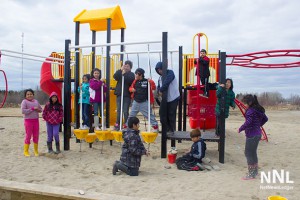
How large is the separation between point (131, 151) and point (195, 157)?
135 centimetres

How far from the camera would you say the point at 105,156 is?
22.9 feet

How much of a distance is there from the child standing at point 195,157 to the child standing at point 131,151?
937 millimetres

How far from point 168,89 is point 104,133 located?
1.76m

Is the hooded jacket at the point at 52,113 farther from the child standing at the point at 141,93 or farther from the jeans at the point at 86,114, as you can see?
the child standing at the point at 141,93

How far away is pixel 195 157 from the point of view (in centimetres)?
596

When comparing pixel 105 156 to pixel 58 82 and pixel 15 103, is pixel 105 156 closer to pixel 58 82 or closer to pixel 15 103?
pixel 58 82

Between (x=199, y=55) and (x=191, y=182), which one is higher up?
(x=199, y=55)

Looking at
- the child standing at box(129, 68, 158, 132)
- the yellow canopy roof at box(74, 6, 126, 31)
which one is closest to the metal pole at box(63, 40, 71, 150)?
the yellow canopy roof at box(74, 6, 126, 31)

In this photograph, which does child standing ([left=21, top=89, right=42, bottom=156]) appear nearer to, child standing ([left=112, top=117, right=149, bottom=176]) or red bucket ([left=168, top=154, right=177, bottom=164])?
child standing ([left=112, top=117, right=149, bottom=176])

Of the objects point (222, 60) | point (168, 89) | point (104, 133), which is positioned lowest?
point (104, 133)

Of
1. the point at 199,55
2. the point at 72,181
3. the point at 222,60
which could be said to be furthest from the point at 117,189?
the point at 199,55

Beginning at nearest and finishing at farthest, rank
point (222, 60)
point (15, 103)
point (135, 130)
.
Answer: point (135, 130), point (222, 60), point (15, 103)

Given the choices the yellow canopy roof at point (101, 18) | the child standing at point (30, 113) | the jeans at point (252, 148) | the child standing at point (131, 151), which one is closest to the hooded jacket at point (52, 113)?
the child standing at point (30, 113)

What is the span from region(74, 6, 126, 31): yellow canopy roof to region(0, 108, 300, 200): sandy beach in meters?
3.47
